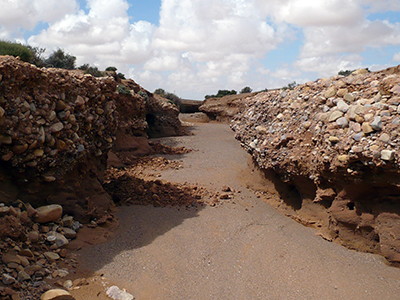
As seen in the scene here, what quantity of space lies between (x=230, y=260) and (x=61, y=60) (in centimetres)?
1643

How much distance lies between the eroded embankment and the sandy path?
0.52 m

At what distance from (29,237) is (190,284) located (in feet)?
6.19

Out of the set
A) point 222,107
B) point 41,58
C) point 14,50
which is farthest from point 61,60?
point 222,107

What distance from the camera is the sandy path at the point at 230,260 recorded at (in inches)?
184

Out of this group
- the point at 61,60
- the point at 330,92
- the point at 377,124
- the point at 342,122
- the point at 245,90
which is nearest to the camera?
the point at 377,124

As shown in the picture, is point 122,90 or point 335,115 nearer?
point 335,115

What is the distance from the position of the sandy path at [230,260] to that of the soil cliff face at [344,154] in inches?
15.8

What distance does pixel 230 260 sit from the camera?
5.28m

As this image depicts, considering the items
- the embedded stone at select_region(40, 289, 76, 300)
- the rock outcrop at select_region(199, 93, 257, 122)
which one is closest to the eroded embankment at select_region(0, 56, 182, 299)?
the embedded stone at select_region(40, 289, 76, 300)

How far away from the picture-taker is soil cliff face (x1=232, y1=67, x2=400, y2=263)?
17.1 ft

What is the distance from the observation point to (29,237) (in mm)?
4777

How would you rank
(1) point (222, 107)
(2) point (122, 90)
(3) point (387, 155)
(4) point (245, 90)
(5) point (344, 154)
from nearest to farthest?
(3) point (387, 155), (5) point (344, 154), (2) point (122, 90), (1) point (222, 107), (4) point (245, 90)

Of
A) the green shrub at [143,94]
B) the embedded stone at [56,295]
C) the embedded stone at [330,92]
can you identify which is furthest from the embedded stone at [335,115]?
the green shrub at [143,94]

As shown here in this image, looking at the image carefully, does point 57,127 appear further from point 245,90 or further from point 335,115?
point 245,90
